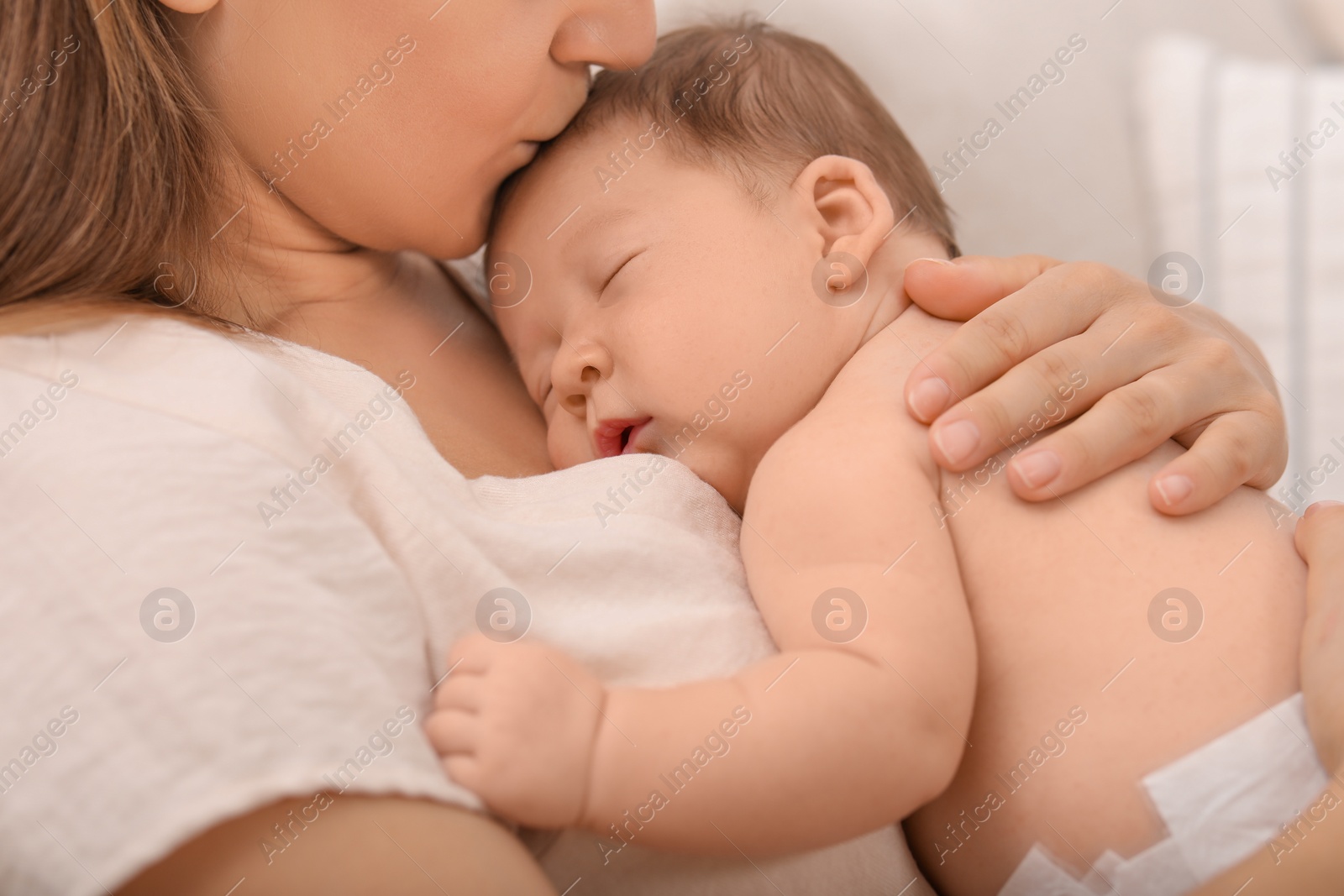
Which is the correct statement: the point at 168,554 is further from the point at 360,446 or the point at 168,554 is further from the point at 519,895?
the point at 519,895

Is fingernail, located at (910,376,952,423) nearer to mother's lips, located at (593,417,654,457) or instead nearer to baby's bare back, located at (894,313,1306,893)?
baby's bare back, located at (894,313,1306,893)

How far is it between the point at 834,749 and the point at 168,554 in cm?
46

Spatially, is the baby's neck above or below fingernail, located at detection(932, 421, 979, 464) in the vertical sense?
above

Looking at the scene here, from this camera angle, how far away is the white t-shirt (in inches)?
22.7

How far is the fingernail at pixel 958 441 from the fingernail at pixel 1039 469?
0.14 feet

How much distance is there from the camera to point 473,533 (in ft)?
2.64

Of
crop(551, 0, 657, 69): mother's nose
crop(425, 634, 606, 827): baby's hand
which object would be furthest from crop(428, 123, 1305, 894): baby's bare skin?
crop(551, 0, 657, 69): mother's nose

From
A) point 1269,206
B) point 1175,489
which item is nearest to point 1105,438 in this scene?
point 1175,489

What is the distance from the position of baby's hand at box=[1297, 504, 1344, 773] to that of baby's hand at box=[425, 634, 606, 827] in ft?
1.81

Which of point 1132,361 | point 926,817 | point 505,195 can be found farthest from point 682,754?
point 505,195

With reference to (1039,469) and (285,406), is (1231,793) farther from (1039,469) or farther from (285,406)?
(285,406)

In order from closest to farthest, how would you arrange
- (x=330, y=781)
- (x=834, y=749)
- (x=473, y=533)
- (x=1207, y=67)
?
(x=330, y=781), (x=834, y=749), (x=473, y=533), (x=1207, y=67)

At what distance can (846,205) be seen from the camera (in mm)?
1077

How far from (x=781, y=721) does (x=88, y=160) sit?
29.0 inches
